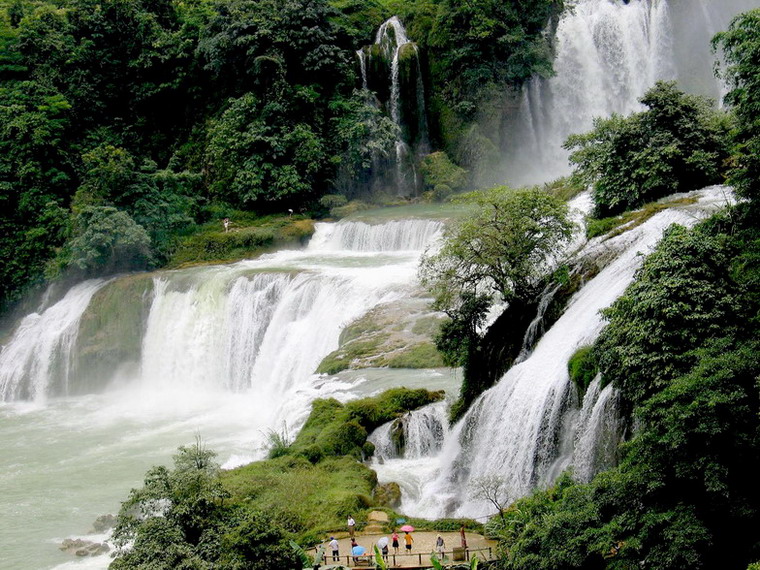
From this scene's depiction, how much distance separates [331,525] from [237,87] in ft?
109

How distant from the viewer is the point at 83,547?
57.4 feet

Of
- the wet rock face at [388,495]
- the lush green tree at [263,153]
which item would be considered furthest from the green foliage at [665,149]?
the lush green tree at [263,153]

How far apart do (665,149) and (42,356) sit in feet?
89.5

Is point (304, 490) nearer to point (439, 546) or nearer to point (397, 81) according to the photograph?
point (439, 546)

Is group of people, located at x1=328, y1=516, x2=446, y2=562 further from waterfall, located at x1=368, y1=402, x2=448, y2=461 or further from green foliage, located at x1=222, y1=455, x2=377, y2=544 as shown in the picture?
waterfall, located at x1=368, y1=402, x2=448, y2=461

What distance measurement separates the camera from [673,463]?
1056 centimetres

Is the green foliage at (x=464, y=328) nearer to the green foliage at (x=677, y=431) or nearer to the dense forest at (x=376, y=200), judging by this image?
the dense forest at (x=376, y=200)

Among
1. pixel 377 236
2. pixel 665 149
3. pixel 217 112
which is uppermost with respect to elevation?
pixel 217 112

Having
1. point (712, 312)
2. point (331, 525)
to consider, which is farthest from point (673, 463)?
point (331, 525)

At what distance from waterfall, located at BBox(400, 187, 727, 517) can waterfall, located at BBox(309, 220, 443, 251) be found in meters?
14.8

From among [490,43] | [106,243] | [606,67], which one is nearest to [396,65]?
[490,43]

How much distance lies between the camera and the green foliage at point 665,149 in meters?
18.2

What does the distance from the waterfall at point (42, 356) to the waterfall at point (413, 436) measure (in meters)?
19.1

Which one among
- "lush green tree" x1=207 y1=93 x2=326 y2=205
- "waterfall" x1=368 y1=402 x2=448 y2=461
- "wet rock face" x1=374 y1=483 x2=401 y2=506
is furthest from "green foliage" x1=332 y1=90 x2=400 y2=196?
"wet rock face" x1=374 y1=483 x2=401 y2=506
